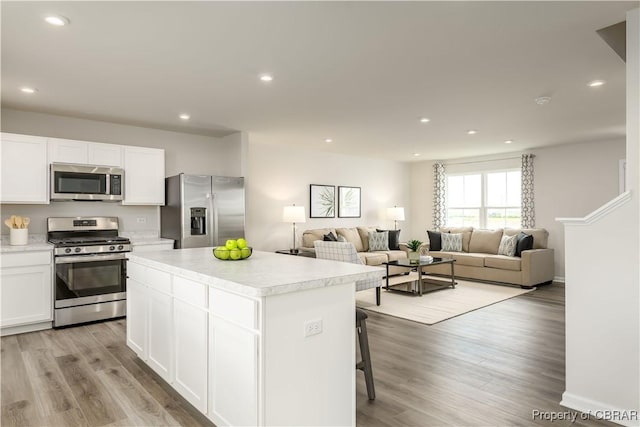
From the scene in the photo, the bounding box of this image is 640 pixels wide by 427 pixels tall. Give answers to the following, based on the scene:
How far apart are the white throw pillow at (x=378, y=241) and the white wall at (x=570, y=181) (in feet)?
9.69

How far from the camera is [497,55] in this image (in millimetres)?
3082

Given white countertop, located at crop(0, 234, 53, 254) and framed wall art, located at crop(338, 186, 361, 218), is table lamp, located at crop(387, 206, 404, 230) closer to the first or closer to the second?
framed wall art, located at crop(338, 186, 361, 218)

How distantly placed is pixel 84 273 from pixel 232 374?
3.29m

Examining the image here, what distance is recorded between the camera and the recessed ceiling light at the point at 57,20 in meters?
2.46

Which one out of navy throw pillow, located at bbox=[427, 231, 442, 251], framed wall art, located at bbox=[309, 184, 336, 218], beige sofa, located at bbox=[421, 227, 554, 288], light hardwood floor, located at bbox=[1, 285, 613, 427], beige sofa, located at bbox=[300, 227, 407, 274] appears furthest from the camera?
navy throw pillow, located at bbox=[427, 231, 442, 251]

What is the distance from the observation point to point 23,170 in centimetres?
432

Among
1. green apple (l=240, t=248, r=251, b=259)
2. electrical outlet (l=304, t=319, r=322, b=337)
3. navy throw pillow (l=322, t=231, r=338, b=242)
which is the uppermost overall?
green apple (l=240, t=248, r=251, b=259)

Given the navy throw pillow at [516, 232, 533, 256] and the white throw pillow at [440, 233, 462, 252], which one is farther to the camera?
the white throw pillow at [440, 233, 462, 252]

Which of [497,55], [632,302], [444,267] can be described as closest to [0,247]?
[497,55]

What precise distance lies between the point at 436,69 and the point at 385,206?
606 cm

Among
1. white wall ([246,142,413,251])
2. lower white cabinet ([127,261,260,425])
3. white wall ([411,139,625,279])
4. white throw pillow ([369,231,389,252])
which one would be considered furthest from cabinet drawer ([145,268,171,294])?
white wall ([411,139,625,279])

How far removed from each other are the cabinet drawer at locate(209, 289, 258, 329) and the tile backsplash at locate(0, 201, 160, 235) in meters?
3.78

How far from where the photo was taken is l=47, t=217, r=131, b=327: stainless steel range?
431cm
